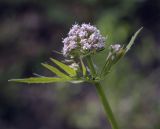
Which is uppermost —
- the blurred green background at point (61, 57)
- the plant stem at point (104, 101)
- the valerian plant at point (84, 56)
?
the blurred green background at point (61, 57)

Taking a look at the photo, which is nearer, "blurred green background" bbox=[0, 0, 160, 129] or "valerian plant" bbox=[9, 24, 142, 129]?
"valerian plant" bbox=[9, 24, 142, 129]

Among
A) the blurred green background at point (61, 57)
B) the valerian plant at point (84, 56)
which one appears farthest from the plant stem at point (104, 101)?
the blurred green background at point (61, 57)

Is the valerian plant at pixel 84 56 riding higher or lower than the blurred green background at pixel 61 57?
lower

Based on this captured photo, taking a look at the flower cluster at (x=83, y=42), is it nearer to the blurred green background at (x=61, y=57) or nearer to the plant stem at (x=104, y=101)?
the plant stem at (x=104, y=101)

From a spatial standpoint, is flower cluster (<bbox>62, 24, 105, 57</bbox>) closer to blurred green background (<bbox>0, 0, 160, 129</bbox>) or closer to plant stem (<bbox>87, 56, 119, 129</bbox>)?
plant stem (<bbox>87, 56, 119, 129</bbox>)

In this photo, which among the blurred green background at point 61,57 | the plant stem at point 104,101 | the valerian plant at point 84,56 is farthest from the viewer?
the blurred green background at point 61,57

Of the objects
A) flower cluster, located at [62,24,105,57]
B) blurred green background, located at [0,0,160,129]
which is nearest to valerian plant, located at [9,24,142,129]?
flower cluster, located at [62,24,105,57]
